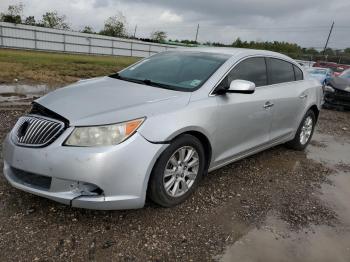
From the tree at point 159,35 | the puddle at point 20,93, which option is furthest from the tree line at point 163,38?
the puddle at point 20,93

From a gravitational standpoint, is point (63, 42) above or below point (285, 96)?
below

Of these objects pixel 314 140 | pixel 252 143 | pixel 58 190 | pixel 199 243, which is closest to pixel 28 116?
pixel 58 190

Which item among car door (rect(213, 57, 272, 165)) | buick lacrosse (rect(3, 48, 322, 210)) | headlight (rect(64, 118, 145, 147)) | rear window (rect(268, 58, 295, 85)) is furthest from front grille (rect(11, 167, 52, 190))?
rear window (rect(268, 58, 295, 85))

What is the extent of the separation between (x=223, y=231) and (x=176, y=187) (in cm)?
64

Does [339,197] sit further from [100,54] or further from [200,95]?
[100,54]

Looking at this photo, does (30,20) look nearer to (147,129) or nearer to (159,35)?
(159,35)

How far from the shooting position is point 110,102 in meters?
3.36

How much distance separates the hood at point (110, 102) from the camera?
308cm

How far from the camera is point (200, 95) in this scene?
3.69 m

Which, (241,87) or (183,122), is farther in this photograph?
(241,87)

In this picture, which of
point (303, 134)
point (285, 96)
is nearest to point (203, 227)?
point (285, 96)

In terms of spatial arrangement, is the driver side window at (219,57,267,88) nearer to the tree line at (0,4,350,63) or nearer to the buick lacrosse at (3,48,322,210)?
the buick lacrosse at (3,48,322,210)

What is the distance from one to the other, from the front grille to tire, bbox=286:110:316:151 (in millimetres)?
4179

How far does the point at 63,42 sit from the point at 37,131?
33.7m
